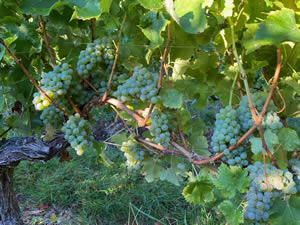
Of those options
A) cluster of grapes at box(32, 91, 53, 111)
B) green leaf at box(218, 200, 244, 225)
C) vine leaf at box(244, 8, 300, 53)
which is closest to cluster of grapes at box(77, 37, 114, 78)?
cluster of grapes at box(32, 91, 53, 111)

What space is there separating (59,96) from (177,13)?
0.50m

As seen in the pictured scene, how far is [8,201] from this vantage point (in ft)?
6.55

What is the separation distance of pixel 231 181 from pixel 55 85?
0.60 metres

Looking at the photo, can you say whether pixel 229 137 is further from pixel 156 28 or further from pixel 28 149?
pixel 28 149

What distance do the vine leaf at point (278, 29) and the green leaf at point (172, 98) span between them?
0.23m

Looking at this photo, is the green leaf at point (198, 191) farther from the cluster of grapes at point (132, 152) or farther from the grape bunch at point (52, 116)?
the grape bunch at point (52, 116)

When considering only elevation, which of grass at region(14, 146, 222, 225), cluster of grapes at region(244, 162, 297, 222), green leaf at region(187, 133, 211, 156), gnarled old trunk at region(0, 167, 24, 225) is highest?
cluster of grapes at region(244, 162, 297, 222)

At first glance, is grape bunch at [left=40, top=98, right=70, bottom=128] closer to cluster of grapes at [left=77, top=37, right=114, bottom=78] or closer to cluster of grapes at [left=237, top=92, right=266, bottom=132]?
cluster of grapes at [left=77, top=37, right=114, bottom=78]

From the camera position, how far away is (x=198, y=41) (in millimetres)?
927

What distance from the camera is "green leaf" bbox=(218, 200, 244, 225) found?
2.06ft

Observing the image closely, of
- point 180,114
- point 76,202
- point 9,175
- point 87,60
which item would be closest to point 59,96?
point 87,60

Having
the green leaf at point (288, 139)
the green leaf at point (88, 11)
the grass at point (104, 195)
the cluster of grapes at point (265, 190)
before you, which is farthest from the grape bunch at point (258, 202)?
the grass at point (104, 195)

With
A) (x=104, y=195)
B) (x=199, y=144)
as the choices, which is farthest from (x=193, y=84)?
(x=104, y=195)

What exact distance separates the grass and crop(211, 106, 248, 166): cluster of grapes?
1965 millimetres
